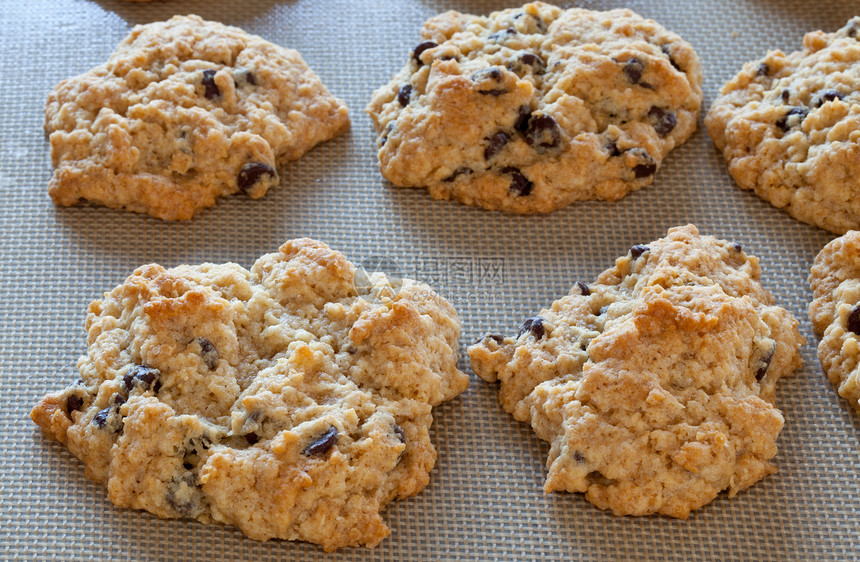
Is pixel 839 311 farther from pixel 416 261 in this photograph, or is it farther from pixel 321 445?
pixel 321 445

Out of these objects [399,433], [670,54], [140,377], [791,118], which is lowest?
[399,433]

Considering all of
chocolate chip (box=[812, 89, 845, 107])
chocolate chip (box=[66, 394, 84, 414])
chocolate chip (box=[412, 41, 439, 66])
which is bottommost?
chocolate chip (box=[66, 394, 84, 414])

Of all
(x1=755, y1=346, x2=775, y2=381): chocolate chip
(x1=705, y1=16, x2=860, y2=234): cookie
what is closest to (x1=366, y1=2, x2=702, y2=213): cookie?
(x1=705, y1=16, x2=860, y2=234): cookie

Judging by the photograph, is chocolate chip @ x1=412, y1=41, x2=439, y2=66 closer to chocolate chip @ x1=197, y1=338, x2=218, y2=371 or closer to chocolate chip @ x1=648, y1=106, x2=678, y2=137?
chocolate chip @ x1=648, y1=106, x2=678, y2=137

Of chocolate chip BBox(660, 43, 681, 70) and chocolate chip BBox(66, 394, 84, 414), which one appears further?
chocolate chip BBox(660, 43, 681, 70)

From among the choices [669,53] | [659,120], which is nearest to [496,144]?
[659,120]
